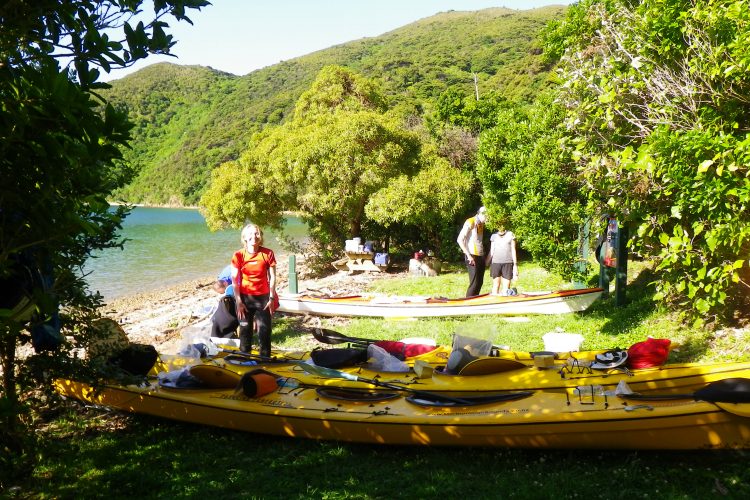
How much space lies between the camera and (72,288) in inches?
161

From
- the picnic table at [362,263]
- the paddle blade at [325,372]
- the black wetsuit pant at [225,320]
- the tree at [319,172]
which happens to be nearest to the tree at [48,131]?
the paddle blade at [325,372]

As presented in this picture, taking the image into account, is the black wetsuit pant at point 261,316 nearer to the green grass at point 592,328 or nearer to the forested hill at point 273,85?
the green grass at point 592,328

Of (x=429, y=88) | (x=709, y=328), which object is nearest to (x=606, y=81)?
(x=709, y=328)

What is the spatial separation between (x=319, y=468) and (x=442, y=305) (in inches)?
217

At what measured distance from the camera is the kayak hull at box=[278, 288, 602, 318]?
9016mm

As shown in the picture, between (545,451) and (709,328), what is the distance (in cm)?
378

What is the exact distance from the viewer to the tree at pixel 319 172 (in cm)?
1514

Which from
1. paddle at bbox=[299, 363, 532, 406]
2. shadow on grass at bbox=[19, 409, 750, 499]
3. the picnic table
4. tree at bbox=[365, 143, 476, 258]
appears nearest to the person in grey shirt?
tree at bbox=[365, 143, 476, 258]

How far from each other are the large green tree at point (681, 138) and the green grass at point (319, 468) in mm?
1178

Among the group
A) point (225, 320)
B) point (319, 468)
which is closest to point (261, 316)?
point (225, 320)

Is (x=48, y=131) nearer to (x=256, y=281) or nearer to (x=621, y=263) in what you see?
(x=256, y=281)

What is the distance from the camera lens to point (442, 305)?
9.48 meters

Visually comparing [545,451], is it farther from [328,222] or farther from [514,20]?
[514,20]

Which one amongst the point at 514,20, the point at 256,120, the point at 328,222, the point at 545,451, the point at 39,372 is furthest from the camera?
the point at 514,20
